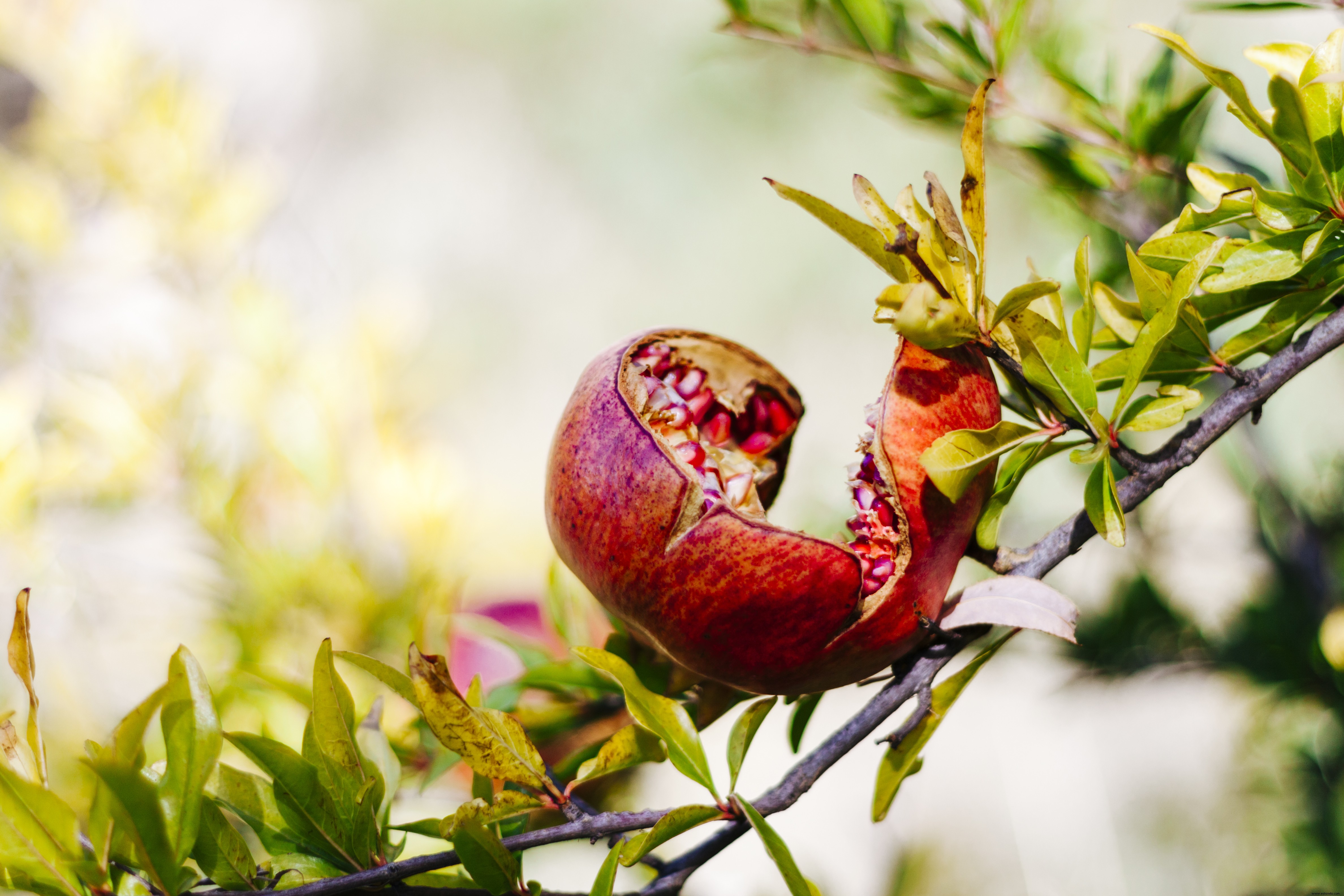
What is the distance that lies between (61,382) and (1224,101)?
39.0 inches

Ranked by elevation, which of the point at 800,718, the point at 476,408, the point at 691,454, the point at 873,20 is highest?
the point at 873,20

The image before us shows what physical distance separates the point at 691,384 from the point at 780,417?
39 millimetres

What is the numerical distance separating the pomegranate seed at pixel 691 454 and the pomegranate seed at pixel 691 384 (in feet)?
0.18

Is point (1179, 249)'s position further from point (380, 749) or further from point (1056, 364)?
point (380, 749)

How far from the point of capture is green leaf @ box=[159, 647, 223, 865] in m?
0.21

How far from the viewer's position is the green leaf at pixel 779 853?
205 mm

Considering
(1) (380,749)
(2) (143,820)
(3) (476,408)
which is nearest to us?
(2) (143,820)

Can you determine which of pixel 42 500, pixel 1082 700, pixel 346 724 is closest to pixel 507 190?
pixel 42 500

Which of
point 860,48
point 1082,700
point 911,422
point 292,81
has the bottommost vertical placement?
point 1082,700

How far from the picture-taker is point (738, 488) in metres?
0.28

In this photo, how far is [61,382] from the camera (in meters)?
0.68

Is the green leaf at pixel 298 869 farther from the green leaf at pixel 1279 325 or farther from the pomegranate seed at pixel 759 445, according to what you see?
the green leaf at pixel 1279 325

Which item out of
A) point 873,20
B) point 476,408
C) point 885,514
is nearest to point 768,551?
point 885,514

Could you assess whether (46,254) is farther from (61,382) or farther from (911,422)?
(911,422)
